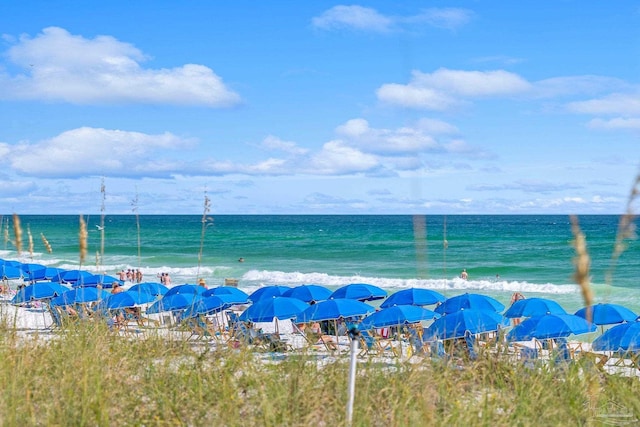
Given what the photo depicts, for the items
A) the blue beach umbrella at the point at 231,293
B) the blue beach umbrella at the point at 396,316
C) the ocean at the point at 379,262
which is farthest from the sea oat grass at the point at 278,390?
the ocean at the point at 379,262

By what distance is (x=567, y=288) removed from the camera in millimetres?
29891

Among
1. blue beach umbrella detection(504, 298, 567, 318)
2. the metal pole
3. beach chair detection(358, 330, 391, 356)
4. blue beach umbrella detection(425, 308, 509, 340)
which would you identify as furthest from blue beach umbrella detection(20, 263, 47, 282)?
the metal pole

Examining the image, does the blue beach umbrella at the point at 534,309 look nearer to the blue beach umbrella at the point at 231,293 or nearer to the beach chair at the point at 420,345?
the blue beach umbrella at the point at 231,293

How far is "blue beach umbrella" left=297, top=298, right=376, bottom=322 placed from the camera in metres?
12.9

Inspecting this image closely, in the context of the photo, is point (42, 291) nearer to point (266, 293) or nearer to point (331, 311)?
point (266, 293)

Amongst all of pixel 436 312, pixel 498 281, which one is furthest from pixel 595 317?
pixel 498 281

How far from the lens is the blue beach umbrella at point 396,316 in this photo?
1184 centimetres

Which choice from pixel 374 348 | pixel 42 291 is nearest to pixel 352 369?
pixel 374 348

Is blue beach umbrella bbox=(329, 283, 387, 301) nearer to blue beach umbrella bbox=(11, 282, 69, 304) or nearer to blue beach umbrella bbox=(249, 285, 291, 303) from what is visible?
blue beach umbrella bbox=(249, 285, 291, 303)

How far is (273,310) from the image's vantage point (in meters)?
12.9

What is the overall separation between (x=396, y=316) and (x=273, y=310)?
2.25 m

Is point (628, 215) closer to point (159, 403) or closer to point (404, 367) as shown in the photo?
point (404, 367)

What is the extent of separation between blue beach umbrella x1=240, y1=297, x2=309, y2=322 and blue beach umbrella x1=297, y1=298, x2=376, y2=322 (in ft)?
0.68

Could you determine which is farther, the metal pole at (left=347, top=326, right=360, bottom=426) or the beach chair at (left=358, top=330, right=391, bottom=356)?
the beach chair at (left=358, top=330, right=391, bottom=356)
